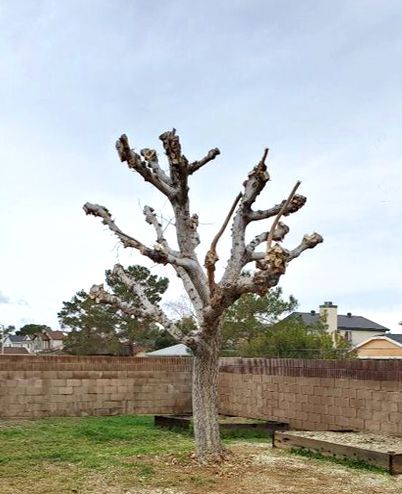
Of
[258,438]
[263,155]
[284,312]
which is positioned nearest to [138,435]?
[258,438]

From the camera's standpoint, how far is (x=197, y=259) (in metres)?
8.31

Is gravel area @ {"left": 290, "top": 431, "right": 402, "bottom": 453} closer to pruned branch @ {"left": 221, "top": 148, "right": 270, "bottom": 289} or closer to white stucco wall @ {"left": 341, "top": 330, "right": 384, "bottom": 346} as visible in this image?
pruned branch @ {"left": 221, "top": 148, "right": 270, "bottom": 289}

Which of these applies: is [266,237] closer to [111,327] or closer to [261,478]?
[261,478]

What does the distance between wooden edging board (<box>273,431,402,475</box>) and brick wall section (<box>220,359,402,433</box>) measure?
4.83 feet

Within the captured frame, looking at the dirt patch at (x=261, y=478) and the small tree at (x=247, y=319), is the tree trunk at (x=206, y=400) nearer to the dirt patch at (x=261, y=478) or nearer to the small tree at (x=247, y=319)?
the dirt patch at (x=261, y=478)

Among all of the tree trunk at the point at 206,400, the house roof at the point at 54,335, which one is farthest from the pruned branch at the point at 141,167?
the house roof at the point at 54,335

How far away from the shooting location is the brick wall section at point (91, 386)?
13289 millimetres

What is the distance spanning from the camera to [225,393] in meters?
13.8

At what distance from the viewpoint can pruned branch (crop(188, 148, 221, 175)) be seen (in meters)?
8.07

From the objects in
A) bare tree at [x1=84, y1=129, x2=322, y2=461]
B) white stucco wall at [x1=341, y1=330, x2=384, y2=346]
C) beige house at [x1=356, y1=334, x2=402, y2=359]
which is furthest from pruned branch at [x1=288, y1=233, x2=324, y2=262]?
white stucco wall at [x1=341, y1=330, x2=384, y2=346]

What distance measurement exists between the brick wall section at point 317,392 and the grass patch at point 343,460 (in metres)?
1.54

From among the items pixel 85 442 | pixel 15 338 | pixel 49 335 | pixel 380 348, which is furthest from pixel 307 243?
pixel 15 338

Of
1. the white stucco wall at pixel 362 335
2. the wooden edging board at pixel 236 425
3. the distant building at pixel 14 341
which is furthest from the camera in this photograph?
the distant building at pixel 14 341

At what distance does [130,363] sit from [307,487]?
8040 millimetres
